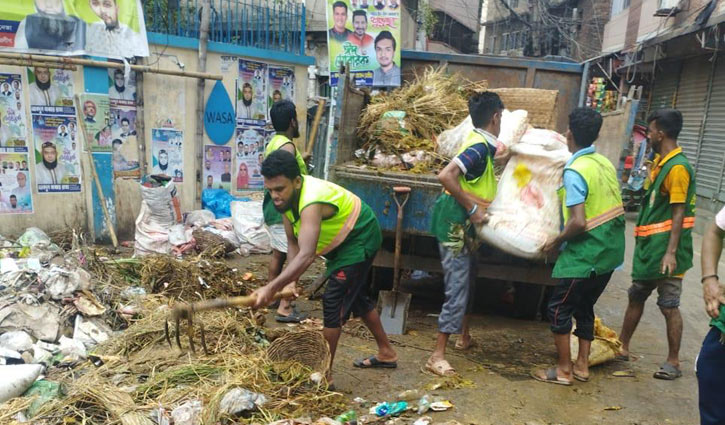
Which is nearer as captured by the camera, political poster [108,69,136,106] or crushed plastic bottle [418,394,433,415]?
crushed plastic bottle [418,394,433,415]

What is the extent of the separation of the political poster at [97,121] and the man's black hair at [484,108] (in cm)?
445

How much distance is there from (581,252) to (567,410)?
3.05 ft

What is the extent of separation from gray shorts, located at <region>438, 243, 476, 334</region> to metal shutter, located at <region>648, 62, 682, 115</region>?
35.2 ft

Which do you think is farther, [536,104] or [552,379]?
[536,104]

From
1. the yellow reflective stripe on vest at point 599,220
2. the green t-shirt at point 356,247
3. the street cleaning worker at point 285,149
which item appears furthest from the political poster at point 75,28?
the yellow reflective stripe on vest at point 599,220

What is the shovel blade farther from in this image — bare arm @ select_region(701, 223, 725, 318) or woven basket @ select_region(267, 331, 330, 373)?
bare arm @ select_region(701, 223, 725, 318)

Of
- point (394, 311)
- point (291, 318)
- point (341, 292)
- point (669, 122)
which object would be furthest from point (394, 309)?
point (669, 122)

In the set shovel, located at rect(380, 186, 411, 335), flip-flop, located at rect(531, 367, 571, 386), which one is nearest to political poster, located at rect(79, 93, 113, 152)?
shovel, located at rect(380, 186, 411, 335)

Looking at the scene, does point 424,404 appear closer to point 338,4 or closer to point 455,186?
point 455,186

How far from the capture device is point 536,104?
16.8ft

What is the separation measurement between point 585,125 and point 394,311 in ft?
6.50

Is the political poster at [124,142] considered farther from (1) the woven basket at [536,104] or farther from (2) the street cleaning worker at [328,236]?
(1) the woven basket at [536,104]

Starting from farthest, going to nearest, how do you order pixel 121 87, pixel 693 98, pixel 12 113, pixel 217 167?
pixel 693 98, pixel 217 167, pixel 121 87, pixel 12 113

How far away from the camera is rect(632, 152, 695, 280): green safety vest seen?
11.3ft
